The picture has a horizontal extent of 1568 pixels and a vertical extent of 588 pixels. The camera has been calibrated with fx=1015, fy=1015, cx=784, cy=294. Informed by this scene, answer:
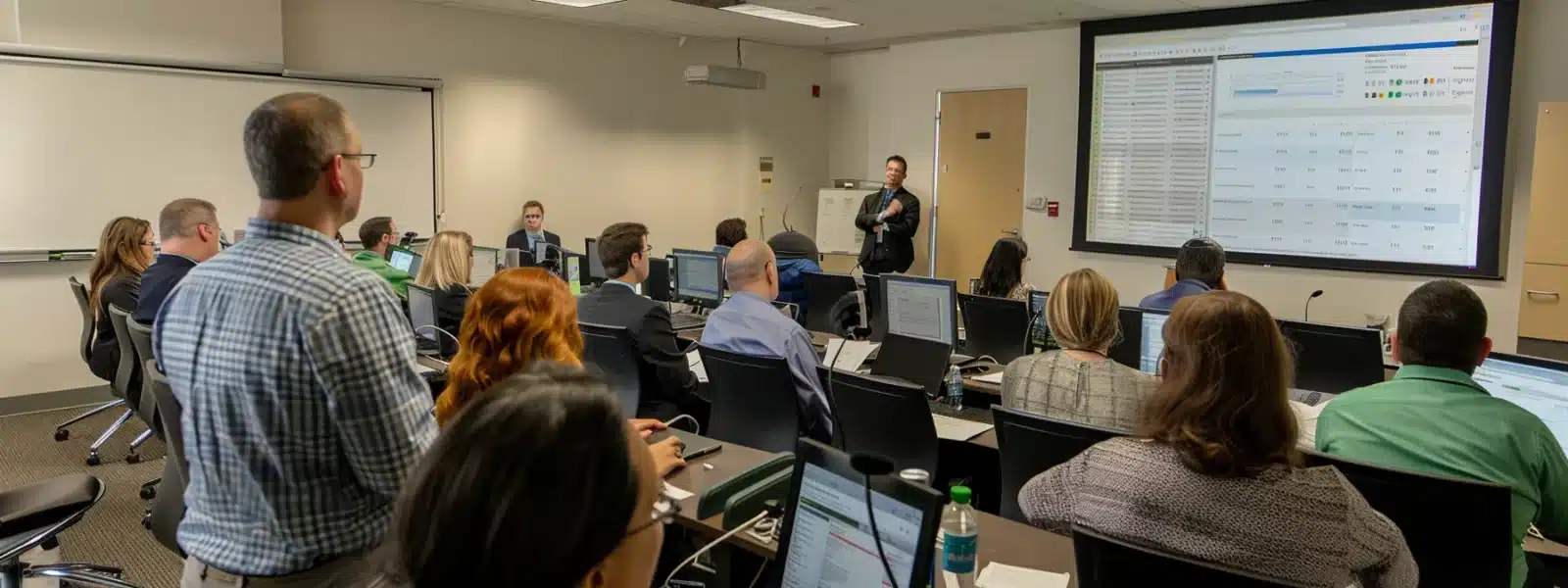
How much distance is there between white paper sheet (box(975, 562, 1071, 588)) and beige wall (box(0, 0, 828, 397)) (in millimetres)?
6122

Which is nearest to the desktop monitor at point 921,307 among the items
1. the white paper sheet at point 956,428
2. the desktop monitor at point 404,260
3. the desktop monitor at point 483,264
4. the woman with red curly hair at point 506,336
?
the white paper sheet at point 956,428

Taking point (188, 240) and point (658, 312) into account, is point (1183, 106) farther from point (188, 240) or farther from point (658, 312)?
point (188, 240)

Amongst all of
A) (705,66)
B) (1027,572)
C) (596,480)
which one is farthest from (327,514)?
(705,66)

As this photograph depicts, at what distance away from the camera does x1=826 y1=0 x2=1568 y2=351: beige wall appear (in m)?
5.98

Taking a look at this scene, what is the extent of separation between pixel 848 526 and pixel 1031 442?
107 centimetres

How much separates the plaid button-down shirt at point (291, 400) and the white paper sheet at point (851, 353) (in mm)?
2555

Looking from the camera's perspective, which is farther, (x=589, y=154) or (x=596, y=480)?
(x=589, y=154)

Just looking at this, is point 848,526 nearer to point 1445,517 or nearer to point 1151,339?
point 1445,517

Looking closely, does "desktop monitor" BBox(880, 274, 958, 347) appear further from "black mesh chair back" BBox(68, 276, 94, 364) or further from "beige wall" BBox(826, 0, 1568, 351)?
"black mesh chair back" BBox(68, 276, 94, 364)

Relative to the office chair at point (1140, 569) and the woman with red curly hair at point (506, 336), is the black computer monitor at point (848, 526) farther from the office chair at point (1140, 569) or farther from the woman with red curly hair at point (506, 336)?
the woman with red curly hair at point (506, 336)

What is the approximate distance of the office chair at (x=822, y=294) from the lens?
5621mm

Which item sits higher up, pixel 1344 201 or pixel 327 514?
pixel 1344 201

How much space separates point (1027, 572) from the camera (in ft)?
6.29

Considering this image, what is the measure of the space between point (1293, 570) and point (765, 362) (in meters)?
1.87
